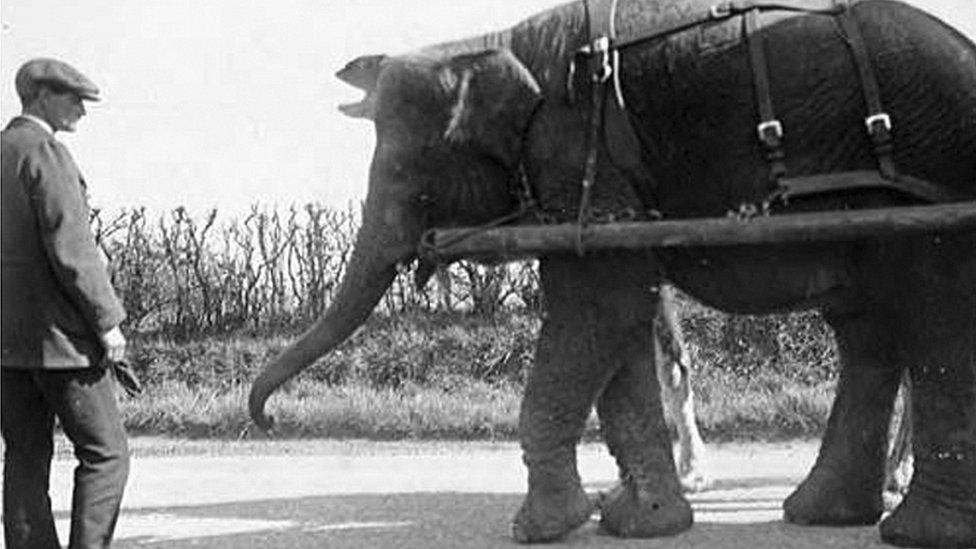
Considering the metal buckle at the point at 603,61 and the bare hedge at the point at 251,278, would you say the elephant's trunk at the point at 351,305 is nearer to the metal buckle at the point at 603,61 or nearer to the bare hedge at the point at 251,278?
the metal buckle at the point at 603,61

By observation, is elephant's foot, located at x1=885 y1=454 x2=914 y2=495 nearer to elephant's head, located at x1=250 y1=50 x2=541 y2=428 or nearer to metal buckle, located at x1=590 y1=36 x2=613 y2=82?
elephant's head, located at x1=250 y1=50 x2=541 y2=428

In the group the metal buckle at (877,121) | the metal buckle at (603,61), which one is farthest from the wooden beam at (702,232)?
the metal buckle at (603,61)

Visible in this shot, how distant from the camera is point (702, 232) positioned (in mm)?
7133

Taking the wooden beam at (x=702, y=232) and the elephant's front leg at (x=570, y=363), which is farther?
the elephant's front leg at (x=570, y=363)

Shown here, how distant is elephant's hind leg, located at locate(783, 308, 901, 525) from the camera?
7.95 m

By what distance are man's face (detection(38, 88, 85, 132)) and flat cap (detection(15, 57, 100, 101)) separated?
0.03 metres

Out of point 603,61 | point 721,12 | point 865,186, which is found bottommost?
point 865,186

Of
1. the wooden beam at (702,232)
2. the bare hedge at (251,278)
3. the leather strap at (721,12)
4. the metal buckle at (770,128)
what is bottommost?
the bare hedge at (251,278)

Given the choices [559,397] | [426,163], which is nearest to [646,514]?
[559,397]

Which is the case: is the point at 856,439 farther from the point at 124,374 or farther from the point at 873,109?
the point at 124,374

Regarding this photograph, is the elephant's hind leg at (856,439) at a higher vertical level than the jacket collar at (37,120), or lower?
lower

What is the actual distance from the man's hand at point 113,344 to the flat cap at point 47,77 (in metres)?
0.97

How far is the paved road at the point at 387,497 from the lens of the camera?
7.86 meters

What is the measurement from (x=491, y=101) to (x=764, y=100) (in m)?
1.20
